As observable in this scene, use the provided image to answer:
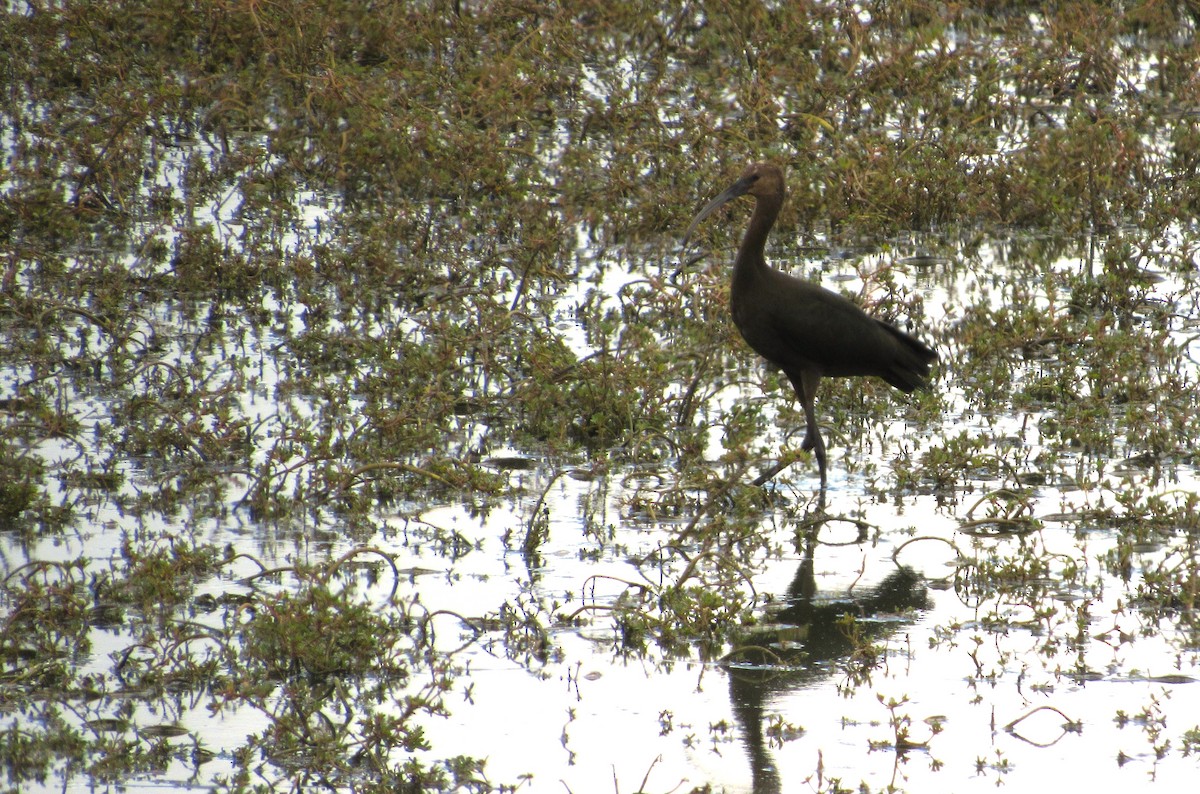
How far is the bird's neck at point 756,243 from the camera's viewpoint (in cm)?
749

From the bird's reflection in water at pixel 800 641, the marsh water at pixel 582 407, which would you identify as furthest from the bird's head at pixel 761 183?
the bird's reflection in water at pixel 800 641

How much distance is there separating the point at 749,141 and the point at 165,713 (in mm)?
6931

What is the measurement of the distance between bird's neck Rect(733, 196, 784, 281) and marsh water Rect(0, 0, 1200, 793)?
2.26ft

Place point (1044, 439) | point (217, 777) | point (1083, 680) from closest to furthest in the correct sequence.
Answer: point (217, 777), point (1083, 680), point (1044, 439)

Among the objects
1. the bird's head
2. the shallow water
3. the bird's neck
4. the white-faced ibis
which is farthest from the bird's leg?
the bird's head

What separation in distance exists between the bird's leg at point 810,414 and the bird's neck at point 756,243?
0.49m

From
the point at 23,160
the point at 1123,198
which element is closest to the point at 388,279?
the point at 23,160

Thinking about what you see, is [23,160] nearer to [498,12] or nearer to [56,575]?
[498,12]

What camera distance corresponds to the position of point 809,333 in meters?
7.38

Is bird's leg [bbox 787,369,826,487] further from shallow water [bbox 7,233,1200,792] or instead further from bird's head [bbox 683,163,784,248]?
bird's head [bbox 683,163,784,248]

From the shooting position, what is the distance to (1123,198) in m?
10.8

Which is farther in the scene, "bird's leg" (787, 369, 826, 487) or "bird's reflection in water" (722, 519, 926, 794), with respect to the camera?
"bird's leg" (787, 369, 826, 487)

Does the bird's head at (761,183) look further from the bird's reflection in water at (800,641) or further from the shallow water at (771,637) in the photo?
the bird's reflection in water at (800,641)

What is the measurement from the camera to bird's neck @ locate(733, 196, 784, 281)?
295 inches
